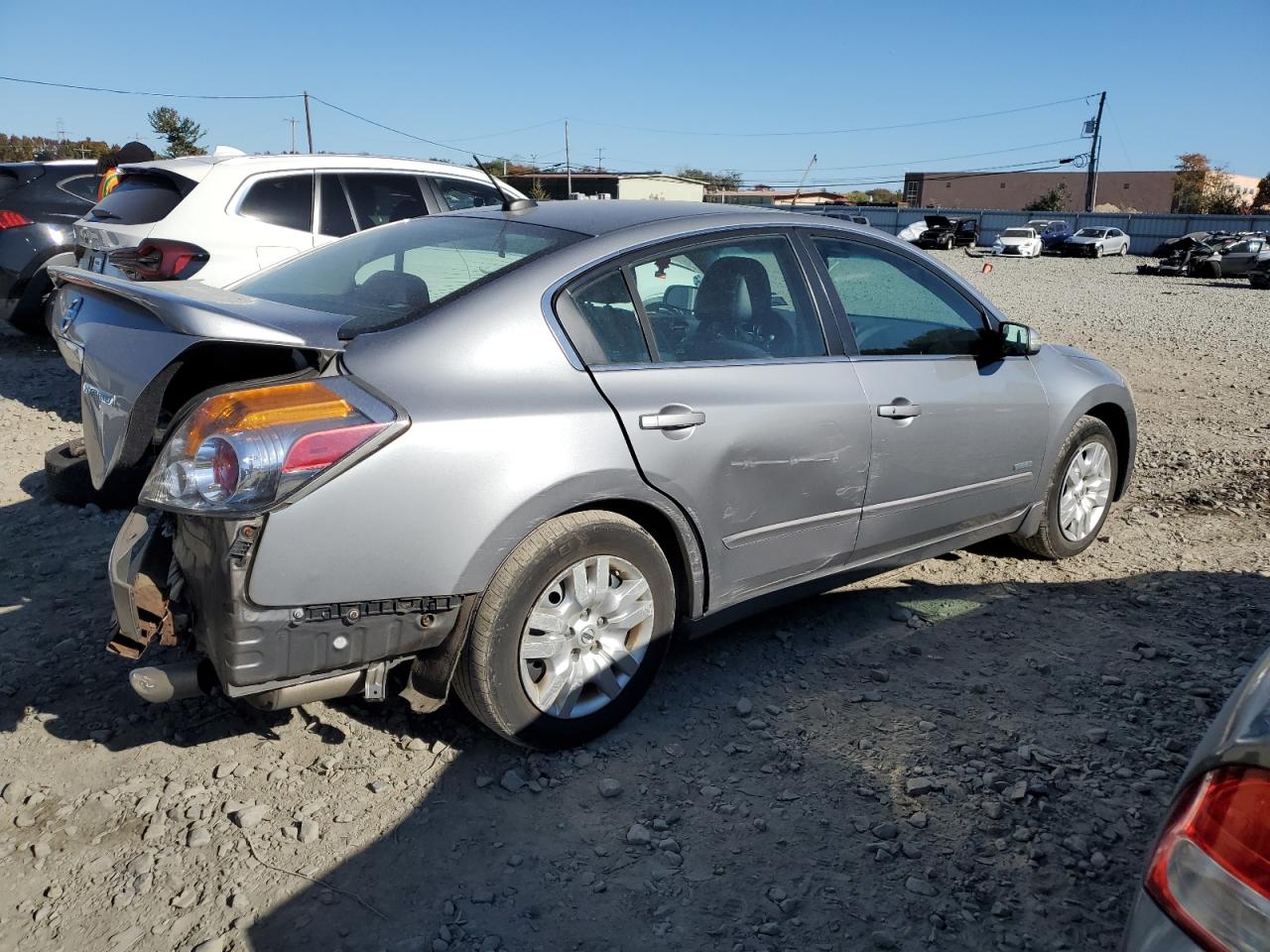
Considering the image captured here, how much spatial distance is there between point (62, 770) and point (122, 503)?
821 mm

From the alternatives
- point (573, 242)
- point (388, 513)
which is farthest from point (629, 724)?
point (573, 242)

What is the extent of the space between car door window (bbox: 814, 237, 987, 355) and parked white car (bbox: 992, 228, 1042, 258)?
39.8 m

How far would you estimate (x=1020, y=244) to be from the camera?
4056cm

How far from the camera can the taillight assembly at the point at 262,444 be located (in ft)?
8.12

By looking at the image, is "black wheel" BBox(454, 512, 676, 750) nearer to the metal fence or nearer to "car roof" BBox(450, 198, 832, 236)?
"car roof" BBox(450, 198, 832, 236)

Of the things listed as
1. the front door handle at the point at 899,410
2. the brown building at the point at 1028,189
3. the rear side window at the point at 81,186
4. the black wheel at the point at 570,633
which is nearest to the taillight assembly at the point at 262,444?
the black wheel at the point at 570,633

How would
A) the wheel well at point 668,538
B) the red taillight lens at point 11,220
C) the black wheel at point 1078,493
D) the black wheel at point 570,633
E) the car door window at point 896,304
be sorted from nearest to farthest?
the black wheel at point 570,633, the wheel well at point 668,538, the car door window at point 896,304, the black wheel at point 1078,493, the red taillight lens at point 11,220

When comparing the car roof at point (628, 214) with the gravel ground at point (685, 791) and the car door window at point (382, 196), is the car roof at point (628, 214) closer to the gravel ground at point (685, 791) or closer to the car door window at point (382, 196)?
the gravel ground at point (685, 791)

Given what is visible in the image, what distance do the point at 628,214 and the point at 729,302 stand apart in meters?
0.47

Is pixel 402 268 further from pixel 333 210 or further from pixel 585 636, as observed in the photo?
pixel 333 210

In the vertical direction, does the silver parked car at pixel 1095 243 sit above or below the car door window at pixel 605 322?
below

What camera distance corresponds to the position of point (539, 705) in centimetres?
302

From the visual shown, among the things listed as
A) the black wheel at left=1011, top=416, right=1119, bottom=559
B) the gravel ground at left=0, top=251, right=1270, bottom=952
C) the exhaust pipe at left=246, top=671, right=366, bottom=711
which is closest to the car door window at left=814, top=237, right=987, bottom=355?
the black wheel at left=1011, top=416, right=1119, bottom=559

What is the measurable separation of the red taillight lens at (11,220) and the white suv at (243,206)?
2249 mm
